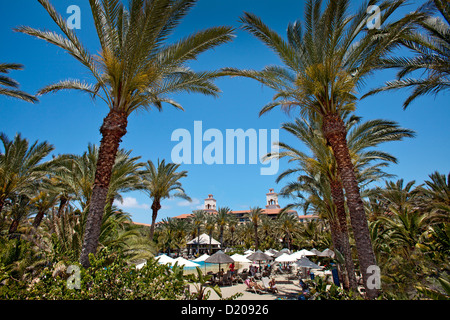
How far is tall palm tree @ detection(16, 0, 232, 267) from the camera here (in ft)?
22.5

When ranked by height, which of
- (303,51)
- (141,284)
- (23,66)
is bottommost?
(141,284)

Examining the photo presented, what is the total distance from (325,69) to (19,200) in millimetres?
27169

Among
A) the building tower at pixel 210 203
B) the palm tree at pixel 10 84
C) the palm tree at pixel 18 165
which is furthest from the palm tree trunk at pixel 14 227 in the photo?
the building tower at pixel 210 203

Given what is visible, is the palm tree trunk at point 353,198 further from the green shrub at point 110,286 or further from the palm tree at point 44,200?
the palm tree at point 44,200

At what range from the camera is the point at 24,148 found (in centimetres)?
1355

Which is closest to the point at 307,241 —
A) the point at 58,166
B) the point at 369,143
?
the point at 369,143

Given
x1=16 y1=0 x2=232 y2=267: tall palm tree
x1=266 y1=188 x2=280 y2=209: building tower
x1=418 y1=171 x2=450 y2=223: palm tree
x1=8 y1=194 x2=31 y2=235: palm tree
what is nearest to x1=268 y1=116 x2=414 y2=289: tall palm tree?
x1=418 y1=171 x2=450 y2=223: palm tree

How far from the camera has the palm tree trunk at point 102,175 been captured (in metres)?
6.39

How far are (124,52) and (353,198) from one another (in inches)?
334

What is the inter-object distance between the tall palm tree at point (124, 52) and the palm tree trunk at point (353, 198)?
187 inches

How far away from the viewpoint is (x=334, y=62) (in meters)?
8.11

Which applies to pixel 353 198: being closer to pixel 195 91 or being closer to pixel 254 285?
pixel 195 91

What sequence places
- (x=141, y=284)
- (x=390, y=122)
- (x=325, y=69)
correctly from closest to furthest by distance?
(x=141, y=284), (x=325, y=69), (x=390, y=122)
